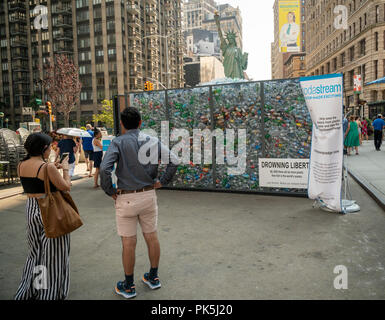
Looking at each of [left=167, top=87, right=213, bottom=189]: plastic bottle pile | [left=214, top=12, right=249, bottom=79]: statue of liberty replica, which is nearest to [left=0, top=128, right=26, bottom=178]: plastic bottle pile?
[left=167, top=87, right=213, bottom=189]: plastic bottle pile

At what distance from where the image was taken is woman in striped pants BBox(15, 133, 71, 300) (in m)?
3.28

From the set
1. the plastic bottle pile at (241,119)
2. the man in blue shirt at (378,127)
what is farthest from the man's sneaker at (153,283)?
the man in blue shirt at (378,127)

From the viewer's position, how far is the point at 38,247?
337cm

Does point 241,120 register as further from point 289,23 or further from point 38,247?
point 289,23

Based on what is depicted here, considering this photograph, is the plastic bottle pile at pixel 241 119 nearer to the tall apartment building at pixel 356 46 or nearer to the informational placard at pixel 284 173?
the informational placard at pixel 284 173

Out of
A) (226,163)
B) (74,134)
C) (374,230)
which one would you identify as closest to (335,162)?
(374,230)

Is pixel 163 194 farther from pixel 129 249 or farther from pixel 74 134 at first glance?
pixel 129 249

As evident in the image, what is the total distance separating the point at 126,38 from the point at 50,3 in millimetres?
19796

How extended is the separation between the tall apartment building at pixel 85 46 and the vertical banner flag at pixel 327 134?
63193 mm

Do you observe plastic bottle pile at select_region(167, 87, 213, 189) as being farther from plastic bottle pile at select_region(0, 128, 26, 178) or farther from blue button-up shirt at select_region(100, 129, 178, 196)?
blue button-up shirt at select_region(100, 129, 178, 196)

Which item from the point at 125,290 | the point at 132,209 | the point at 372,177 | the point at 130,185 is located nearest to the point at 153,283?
the point at 125,290

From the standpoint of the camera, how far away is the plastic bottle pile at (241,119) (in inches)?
314

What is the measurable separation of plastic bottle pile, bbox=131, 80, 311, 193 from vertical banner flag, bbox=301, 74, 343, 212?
122 centimetres

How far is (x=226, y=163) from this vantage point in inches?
348
